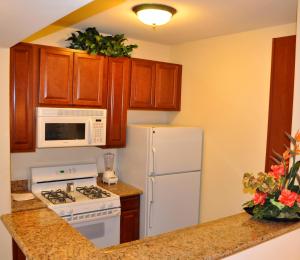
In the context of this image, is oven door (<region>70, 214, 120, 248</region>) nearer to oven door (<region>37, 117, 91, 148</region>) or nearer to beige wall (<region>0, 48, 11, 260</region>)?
beige wall (<region>0, 48, 11, 260</region>)

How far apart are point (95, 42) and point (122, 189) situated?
1.55 metres

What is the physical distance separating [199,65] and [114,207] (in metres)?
1.86

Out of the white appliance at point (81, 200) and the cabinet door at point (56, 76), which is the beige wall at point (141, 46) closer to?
the cabinet door at point (56, 76)

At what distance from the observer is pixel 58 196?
9.89 ft

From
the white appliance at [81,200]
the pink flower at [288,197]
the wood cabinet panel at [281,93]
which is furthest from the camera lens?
the white appliance at [81,200]

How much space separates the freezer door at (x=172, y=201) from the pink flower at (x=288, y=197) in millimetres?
1800

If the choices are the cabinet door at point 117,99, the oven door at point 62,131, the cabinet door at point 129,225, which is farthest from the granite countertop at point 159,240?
the cabinet door at point 117,99

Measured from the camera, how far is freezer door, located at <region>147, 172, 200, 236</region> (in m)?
3.28

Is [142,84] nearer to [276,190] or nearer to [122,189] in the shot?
[122,189]

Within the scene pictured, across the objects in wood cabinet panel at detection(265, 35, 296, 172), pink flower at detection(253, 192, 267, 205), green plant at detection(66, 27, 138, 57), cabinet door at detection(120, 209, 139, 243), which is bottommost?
cabinet door at detection(120, 209, 139, 243)

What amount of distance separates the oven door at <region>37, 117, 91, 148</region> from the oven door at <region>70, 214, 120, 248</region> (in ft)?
2.52

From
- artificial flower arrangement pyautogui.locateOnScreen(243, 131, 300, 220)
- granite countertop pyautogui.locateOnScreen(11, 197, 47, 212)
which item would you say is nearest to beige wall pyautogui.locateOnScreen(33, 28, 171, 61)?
granite countertop pyautogui.locateOnScreen(11, 197, 47, 212)

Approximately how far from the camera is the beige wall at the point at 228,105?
9.96 ft

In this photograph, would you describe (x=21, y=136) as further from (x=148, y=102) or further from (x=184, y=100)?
(x=184, y=100)
